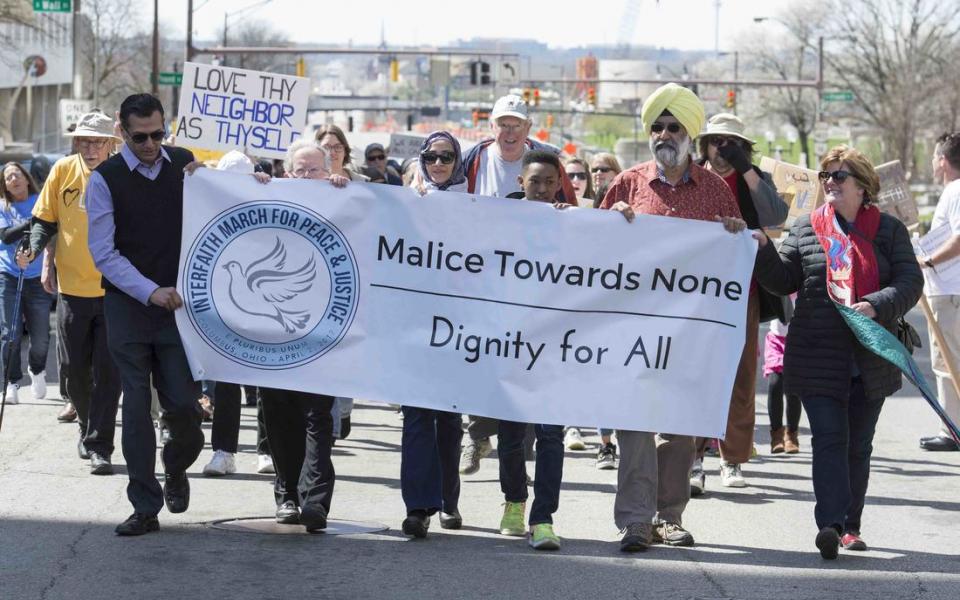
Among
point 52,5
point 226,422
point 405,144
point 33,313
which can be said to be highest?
point 52,5

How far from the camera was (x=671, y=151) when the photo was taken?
24.7ft

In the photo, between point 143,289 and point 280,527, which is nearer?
point 143,289

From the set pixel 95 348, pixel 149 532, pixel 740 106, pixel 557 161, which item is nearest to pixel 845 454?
pixel 557 161

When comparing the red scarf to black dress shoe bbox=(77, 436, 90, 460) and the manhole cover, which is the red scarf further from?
black dress shoe bbox=(77, 436, 90, 460)

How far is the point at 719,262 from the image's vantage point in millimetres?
7691

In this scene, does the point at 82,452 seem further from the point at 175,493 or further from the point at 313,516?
the point at 313,516

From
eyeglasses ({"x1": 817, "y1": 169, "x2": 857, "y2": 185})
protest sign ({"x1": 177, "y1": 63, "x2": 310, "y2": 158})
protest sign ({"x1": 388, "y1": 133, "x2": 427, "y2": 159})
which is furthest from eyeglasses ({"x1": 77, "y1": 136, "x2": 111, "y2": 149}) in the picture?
protest sign ({"x1": 388, "y1": 133, "x2": 427, "y2": 159})

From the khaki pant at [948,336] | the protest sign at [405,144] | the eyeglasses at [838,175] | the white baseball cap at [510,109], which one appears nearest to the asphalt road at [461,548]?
the khaki pant at [948,336]

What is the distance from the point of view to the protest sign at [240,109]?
13617 millimetres

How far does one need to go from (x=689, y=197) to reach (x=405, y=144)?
24.7 m

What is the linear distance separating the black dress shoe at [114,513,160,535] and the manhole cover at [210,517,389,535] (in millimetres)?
329

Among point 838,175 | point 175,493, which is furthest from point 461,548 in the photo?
point 838,175

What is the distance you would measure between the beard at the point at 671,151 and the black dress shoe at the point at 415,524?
6.26 feet

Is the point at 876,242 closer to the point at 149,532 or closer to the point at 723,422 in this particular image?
the point at 723,422
